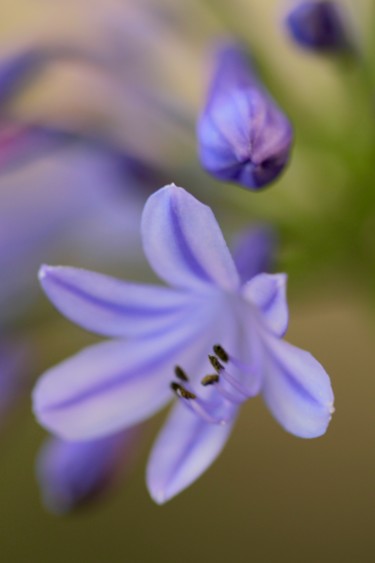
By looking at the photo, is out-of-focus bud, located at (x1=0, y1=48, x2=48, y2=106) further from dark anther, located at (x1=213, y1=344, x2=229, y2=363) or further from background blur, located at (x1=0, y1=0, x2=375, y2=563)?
dark anther, located at (x1=213, y1=344, x2=229, y2=363)

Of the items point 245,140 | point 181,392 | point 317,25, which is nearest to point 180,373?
point 181,392

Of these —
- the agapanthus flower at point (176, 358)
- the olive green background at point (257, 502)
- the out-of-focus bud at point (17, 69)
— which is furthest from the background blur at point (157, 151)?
the olive green background at point (257, 502)

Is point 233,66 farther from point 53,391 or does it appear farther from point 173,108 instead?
point 53,391

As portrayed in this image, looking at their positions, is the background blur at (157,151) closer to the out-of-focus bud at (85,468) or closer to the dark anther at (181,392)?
the out-of-focus bud at (85,468)

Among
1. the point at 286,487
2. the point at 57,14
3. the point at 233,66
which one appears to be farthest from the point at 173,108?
the point at 286,487

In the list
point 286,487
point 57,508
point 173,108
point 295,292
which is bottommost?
point 286,487

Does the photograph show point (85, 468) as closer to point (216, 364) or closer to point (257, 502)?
point (216, 364)
